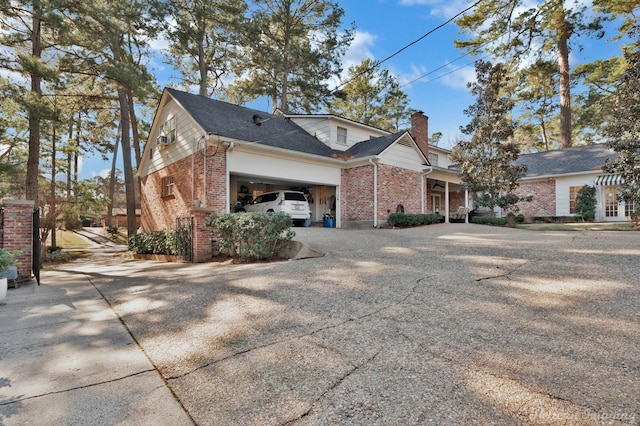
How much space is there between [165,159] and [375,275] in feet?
39.6

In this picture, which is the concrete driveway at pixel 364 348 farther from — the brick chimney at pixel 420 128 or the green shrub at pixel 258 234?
the brick chimney at pixel 420 128

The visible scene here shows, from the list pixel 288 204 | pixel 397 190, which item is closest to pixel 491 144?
pixel 397 190

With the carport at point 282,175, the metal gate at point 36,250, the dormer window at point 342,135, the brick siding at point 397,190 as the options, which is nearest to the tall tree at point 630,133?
the brick siding at point 397,190

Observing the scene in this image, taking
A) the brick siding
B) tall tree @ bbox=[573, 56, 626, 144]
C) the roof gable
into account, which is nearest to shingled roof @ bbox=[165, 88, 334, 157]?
the roof gable

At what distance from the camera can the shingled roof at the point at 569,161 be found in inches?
681

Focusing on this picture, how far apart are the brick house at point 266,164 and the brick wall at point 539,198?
4937 mm

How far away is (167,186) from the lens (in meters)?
13.9

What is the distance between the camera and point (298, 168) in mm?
13359

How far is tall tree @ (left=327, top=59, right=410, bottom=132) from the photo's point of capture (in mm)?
27859

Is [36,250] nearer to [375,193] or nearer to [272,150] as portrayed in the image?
[272,150]

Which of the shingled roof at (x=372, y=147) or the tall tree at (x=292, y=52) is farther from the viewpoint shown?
the tall tree at (x=292, y=52)

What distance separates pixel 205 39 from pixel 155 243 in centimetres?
1626

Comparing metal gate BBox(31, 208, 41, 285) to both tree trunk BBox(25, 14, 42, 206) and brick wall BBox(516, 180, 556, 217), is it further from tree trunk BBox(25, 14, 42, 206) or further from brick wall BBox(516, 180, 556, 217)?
brick wall BBox(516, 180, 556, 217)

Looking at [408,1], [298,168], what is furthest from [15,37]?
[408,1]
